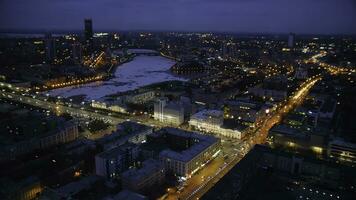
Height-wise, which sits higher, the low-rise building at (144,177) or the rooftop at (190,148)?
the rooftop at (190,148)

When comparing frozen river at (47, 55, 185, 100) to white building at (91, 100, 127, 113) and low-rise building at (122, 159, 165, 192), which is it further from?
low-rise building at (122, 159, 165, 192)

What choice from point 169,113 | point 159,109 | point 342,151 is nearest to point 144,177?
point 169,113

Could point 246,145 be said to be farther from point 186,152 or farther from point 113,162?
point 113,162

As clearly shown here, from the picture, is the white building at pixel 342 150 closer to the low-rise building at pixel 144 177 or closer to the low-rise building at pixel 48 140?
the low-rise building at pixel 144 177

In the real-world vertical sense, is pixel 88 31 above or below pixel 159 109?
above

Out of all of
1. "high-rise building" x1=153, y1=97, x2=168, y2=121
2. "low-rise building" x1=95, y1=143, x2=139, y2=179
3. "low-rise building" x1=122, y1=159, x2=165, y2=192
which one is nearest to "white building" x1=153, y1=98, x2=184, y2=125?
"high-rise building" x1=153, y1=97, x2=168, y2=121

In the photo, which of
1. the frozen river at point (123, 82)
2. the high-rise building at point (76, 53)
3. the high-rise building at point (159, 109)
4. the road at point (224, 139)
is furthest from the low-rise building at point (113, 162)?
the high-rise building at point (76, 53)

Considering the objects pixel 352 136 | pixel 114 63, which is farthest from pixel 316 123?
pixel 114 63

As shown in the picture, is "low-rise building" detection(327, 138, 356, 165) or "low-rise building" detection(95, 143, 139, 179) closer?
"low-rise building" detection(95, 143, 139, 179)

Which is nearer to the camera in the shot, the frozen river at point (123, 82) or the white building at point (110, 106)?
the white building at point (110, 106)
